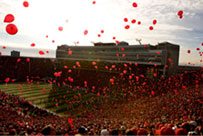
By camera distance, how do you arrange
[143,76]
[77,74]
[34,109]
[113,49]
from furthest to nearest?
[113,49] < [77,74] < [143,76] < [34,109]

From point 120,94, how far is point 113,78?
1106 centimetres

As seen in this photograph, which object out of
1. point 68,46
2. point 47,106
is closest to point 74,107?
point 47,106

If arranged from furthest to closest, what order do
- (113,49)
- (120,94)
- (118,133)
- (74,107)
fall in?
(113,49)
(120,94)
(74,107)
(118,133)

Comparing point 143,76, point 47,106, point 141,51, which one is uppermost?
point 141,51

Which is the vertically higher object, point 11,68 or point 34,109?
point 11,68

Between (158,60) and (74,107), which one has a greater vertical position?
(158,60)

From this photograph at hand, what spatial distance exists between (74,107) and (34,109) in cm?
413

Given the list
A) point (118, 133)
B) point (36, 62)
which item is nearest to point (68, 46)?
point (36, 62)

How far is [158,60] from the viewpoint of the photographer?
34656 mm

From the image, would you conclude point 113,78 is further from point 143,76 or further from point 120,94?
point 120,94

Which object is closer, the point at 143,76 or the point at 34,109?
the point at 34,109

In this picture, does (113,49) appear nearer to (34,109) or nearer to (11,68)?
(11,68)

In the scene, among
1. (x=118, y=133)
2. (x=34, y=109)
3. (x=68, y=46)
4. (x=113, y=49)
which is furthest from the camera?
(x=68, y=46)

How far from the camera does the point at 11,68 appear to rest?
127 feet
